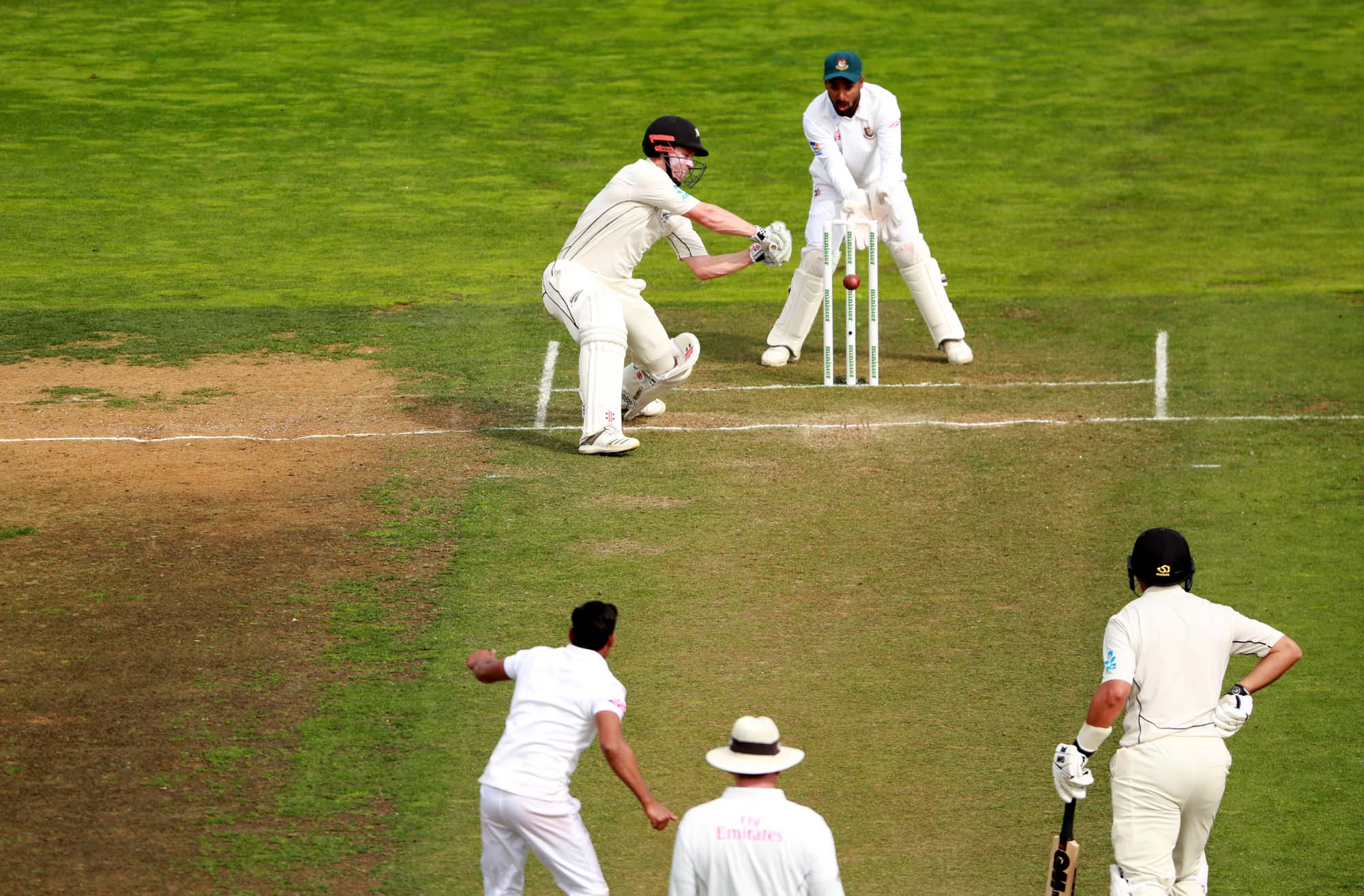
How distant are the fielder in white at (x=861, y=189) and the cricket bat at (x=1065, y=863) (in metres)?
8.23

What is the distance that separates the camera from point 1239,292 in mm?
18094

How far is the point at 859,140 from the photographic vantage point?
49.6 feet

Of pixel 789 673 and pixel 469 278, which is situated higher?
pixel 469 278

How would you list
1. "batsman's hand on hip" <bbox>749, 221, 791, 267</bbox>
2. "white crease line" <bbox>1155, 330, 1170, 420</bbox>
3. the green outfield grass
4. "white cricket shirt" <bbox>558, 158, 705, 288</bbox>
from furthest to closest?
1. "white crease line" <bbox>1155, 330, 1170, 420</bbox>
2. "white cricket shirt" <bbox>558, 158, 705, 288</bbox>
3. "batsman's hand on hip" <bbox>749, 221, 791, 267</bbox>
4. the green outfield grass

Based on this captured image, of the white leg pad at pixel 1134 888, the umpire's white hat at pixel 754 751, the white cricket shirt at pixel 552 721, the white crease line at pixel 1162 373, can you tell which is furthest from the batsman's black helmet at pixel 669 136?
the umpire's white hat at pixel 754 751

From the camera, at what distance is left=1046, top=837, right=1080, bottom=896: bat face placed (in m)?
6.89

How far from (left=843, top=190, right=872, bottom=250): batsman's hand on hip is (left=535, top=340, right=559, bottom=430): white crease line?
2.95 meters

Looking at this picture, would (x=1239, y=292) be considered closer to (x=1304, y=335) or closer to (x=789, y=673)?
(x=1304, y=335)

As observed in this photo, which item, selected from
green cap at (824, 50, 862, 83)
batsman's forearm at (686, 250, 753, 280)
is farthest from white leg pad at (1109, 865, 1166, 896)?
green cap at (824, 50, 862, 83)

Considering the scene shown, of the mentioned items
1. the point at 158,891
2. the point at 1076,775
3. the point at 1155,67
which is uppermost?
the point at 1155,67

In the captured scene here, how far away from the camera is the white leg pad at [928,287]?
50.0ft

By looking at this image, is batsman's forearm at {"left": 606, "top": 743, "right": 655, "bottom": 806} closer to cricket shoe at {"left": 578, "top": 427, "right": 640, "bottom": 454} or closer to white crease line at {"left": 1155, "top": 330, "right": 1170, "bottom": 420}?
cricket shoe at {"left": 578, "top": 427, "right": 640, "bottom": 454}

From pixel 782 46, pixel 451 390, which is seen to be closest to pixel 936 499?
pixel 451 390

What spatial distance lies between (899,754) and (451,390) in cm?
708
